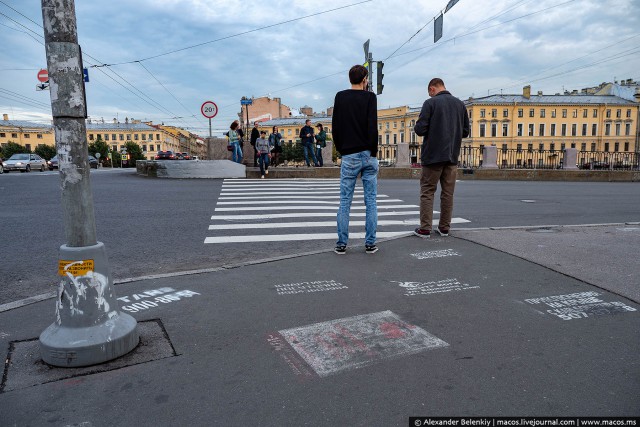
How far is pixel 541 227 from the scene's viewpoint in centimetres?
698

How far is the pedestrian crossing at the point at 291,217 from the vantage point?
6828 millimetres

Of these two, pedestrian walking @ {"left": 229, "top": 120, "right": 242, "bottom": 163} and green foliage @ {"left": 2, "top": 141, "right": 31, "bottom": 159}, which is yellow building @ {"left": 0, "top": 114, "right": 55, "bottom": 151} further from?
pedestrian walking @ {"left": 229, "top": 120, "right": 242, "bottom": 163}

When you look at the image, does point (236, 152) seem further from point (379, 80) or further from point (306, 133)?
point (379, 80)

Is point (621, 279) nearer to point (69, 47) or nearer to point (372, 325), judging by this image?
point (372, 325)

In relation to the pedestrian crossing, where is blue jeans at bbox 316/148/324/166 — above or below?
above

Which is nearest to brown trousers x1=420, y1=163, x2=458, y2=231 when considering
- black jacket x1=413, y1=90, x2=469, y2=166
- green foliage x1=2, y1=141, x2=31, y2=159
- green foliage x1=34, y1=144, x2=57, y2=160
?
black jacket x1=413, y1=90, x2=469, y2=166

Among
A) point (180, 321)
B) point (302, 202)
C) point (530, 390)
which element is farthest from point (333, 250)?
point (302, 202)

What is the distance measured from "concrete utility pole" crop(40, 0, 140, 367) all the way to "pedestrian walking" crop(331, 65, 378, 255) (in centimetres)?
296

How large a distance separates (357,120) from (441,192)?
180 cm

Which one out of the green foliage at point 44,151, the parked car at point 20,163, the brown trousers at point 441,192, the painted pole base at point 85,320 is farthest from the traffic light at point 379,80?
the green foliage at point 44,151

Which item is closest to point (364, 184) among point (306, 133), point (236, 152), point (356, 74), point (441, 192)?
point (356, 74)

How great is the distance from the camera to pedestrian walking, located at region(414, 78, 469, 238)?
239 inches

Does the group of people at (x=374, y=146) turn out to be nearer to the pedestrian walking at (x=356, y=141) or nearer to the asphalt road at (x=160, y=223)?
the pedestrian walking at (x=356, y=141)

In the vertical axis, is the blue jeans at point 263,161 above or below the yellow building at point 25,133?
below
